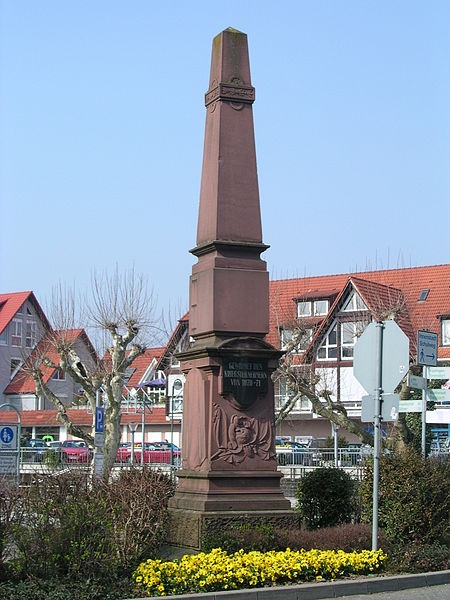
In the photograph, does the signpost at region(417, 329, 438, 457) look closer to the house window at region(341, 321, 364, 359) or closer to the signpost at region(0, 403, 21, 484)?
the signpost at region(0, 403, 21, 484)

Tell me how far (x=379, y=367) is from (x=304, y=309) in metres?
41.7

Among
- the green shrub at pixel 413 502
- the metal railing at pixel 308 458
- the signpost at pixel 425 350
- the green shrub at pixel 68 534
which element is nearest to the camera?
the green shrub at pixel 68 534

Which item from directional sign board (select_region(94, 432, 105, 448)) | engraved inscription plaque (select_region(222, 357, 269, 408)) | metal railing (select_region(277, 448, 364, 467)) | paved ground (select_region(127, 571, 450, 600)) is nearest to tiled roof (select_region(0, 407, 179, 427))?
metal railing (select_region(277, 448, 364, 467))

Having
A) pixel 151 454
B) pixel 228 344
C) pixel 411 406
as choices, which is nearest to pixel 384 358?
pixel 228 344

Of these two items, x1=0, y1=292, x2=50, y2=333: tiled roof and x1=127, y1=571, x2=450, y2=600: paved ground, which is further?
x1=0, y1=292, x2=50, y2=333: tiled roof

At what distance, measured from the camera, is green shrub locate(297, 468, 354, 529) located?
15.4 m

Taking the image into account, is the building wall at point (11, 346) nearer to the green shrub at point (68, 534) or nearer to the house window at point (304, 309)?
the house window at point (304, 309)

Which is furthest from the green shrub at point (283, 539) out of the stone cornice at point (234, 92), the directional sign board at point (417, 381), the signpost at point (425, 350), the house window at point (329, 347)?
the house window at point (329, 347)

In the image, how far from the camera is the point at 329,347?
53781 millimetres

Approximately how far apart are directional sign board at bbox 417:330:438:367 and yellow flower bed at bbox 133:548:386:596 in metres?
4.74

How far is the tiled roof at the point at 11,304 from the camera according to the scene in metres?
70.6

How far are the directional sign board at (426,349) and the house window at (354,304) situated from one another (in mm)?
33625

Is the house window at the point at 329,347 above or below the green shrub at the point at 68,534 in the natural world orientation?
above

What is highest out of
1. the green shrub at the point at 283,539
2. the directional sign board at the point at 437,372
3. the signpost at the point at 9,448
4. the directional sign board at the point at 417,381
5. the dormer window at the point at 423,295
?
the dormer window at the point at 423,295
